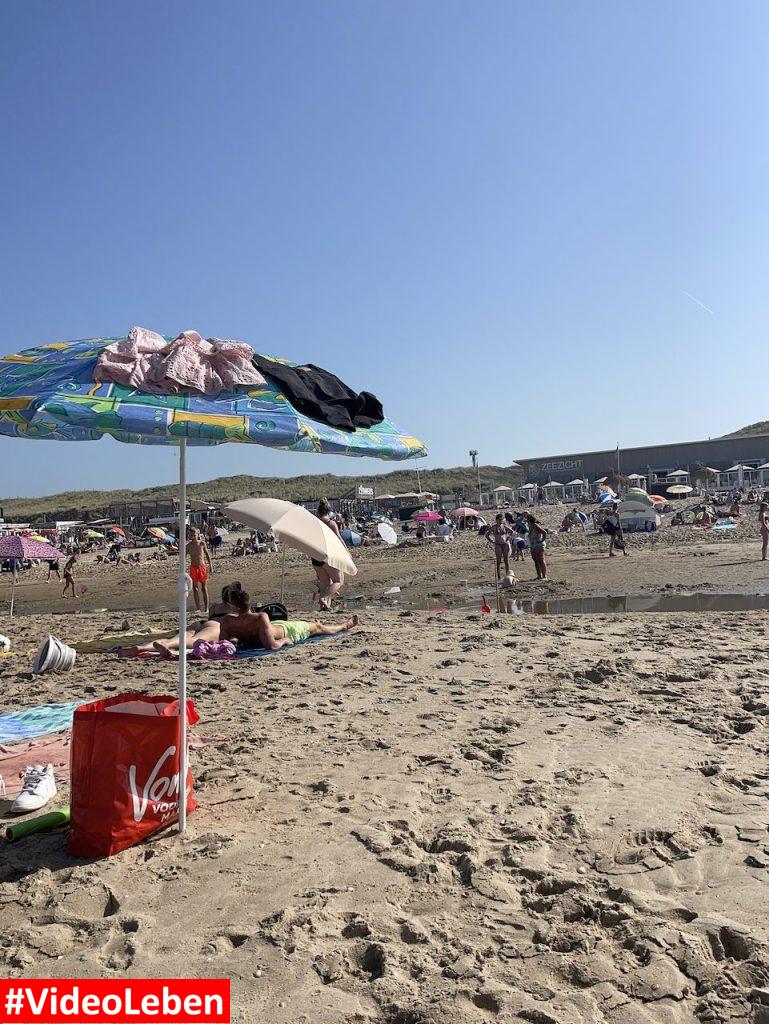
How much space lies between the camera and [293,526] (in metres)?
8.65

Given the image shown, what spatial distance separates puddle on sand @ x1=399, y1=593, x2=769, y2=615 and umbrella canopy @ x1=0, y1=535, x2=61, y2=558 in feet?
22.7

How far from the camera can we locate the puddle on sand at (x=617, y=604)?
1212cm

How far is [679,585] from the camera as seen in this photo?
1523 centimetres

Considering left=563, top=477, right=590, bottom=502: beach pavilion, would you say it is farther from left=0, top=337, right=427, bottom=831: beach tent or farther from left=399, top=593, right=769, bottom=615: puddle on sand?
left=0, top=337, right=427, bottom=831: beach tent

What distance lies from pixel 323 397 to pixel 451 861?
2.23 metres

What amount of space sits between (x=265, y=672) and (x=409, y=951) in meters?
4.91

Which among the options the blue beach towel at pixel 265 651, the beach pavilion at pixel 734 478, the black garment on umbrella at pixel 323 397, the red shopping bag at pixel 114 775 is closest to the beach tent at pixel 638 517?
the blue beach towel at pixel 265 651

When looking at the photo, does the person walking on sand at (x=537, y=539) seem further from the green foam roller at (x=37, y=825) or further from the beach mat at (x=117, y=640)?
the green foam roller at (x=37, y=825)

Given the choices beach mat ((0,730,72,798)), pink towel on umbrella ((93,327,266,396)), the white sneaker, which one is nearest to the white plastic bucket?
beach mat ((0,730,72,798))

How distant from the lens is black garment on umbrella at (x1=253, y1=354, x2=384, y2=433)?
3553mm

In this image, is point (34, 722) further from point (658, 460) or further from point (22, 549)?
point (658, 460)

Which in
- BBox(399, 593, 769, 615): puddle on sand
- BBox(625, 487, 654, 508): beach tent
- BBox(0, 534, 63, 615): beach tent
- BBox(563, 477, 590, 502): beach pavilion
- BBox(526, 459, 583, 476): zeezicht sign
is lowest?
BBox(399, 593, 769, 615): puddle on sand

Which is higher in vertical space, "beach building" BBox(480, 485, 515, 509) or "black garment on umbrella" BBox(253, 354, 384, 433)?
"black garment on umbrella" BBox(253, 354, 384, 433)

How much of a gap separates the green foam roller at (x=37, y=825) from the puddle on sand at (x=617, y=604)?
910cm
